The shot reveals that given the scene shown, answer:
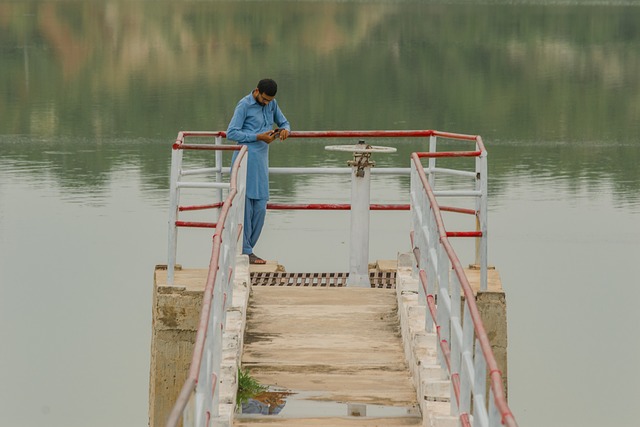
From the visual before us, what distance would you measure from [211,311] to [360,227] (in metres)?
4.30

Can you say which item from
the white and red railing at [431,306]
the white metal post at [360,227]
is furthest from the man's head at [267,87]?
the white metal post at [360,227]

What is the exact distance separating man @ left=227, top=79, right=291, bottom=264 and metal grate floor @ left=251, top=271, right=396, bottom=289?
1.00 ft

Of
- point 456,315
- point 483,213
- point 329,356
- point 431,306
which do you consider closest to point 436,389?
point 456,315

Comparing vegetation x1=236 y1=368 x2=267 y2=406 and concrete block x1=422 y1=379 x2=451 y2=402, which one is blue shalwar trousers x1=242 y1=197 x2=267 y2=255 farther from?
concrete block x1=422 y1=379 x2=451 y2=402

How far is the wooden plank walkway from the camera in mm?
7816

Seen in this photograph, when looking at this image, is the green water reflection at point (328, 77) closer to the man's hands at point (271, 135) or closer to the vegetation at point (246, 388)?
the man's hands at point (271, 135)

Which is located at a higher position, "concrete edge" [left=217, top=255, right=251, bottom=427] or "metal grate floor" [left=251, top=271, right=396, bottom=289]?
"concrete edge" [left=217, top=255, right=251, bottom=427]

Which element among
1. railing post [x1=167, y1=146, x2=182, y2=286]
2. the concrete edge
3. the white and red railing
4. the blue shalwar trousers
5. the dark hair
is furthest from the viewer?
the blue shalwar trousers

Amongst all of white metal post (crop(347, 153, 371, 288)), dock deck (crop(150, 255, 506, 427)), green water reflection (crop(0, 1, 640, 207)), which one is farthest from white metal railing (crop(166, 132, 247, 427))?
green water reflection (crop(0, 1, 640, 207))

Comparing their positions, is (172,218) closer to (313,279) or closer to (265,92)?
(265,92)

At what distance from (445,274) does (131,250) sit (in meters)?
12.1

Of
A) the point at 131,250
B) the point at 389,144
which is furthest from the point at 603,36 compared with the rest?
the point at 131,250

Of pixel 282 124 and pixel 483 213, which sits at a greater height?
pixel 282 124

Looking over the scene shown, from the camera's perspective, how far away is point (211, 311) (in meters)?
6.48
